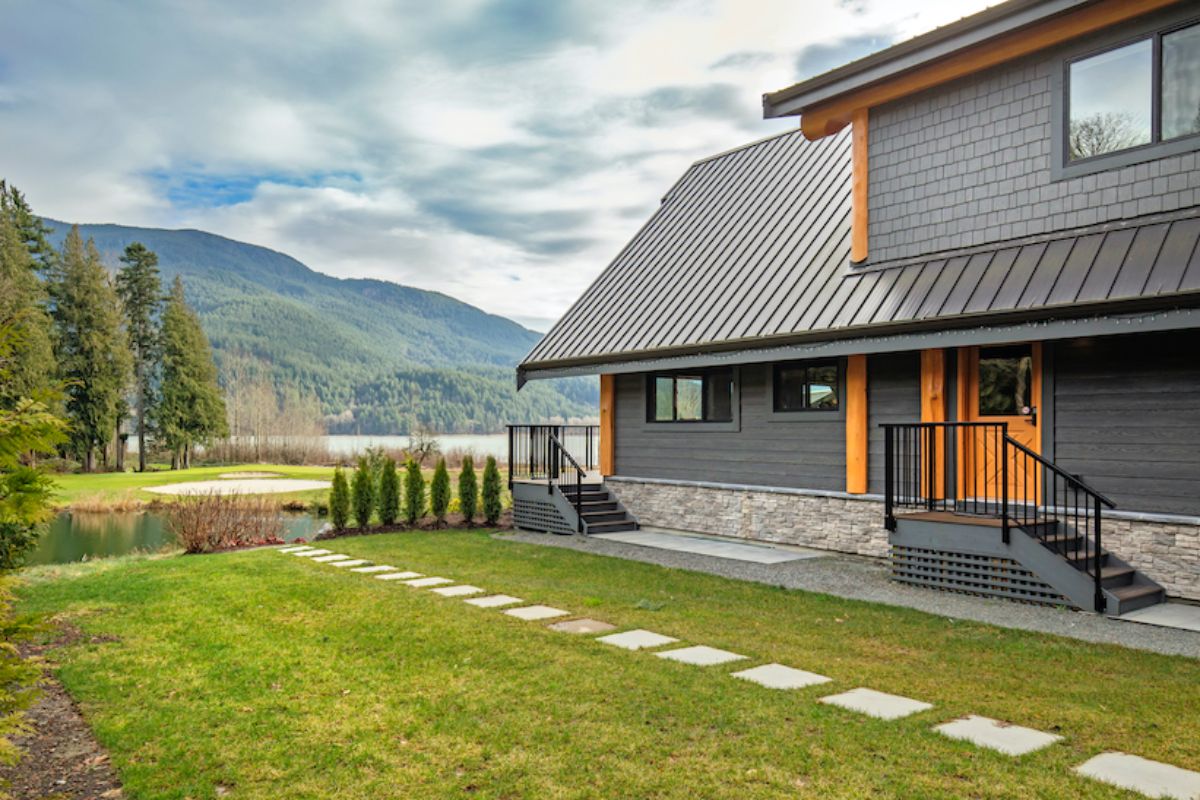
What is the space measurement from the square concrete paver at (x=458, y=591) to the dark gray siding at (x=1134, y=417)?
578 cm

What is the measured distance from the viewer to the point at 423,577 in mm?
8344

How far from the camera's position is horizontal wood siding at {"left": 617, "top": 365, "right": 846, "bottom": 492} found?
32.4 feet

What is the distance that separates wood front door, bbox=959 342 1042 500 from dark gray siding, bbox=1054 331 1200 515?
0.99 ft

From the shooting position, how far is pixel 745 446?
430 inches

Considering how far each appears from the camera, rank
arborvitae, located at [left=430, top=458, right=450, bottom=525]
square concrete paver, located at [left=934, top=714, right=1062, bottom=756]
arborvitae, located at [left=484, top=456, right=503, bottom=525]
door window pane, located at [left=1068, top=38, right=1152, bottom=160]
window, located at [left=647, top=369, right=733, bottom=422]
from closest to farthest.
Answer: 1. square concrete paver, located at [left=934, top=714, right=1062, bottom=756]
2. door window pane, located at [left=1068, top=38, right=1152, bottom=160]
3. window, located at [left=647, top=369, right=733, bottom=422]
4. arborvitae, located at [left=430, top=458, right=450, bottom=525]
5. arborvitae, located at [left=484, top=456, right=503, bottom=525]

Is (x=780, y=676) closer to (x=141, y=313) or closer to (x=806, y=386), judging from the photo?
(x=806, y=386)

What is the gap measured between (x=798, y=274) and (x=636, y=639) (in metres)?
6.28

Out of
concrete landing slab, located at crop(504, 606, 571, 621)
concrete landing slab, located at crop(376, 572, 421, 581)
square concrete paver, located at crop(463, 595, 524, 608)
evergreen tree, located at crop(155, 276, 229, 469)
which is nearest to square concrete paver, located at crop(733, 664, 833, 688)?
concrete landing slab, located at crop(504, 606, 571, 621)

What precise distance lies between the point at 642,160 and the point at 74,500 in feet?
59.2

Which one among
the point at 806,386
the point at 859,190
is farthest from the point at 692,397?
the point at 859,190

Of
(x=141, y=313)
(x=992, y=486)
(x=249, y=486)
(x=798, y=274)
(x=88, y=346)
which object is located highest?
(x=141, y=313)

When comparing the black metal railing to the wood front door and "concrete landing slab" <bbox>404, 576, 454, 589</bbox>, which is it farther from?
"concrete landing slab" <bbox>404, 576, 454, 589</bbox>

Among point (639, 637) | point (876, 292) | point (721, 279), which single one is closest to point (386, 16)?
point (721, 279)

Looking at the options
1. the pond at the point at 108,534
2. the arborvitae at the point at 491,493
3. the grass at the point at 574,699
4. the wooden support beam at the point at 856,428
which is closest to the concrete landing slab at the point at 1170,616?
the grass at the point at 574,699
